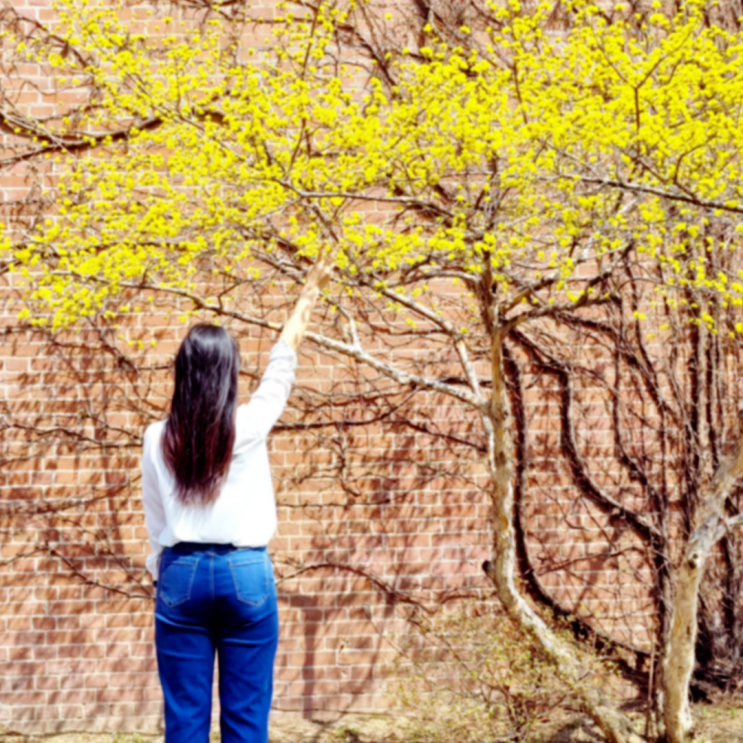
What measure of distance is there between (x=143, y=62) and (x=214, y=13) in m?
1.22

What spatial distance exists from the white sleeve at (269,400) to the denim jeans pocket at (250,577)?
0.25 meters

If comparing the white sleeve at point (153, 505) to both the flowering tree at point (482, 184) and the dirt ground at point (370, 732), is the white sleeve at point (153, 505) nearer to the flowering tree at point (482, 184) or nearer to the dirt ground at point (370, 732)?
the flowering tree at point (482, 184)

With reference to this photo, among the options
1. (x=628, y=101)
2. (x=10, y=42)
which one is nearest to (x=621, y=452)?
(x=628, y=101)

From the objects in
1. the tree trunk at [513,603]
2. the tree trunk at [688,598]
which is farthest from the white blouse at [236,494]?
the tree trunk at [688,598]

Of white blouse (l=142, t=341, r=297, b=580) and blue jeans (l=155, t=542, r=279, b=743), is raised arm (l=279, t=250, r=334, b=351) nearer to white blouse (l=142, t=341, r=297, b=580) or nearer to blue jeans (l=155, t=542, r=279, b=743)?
white blouse (l=142, t=341, r=297, b=580)

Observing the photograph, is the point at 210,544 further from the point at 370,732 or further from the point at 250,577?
the point at 370,732

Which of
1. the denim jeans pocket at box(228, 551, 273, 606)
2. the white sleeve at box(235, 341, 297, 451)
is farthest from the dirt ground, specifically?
the white sleeve at box(235, 341, 297, 451)

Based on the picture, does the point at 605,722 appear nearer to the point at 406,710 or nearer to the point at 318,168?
the point at 406,710

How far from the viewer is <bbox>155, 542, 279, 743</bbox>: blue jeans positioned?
1.78 meters

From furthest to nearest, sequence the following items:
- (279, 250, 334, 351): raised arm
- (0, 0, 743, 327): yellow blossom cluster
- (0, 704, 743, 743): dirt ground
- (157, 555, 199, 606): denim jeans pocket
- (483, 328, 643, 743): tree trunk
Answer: (0, 704, 743, 743): dirt ground → (483, 328, 643, 743): tree trunk → (0, 0, 743, 327): yellow blossom cluster → (279, 250, 334, 351): raised arm → (157, 555, 199, 606): denim jeans pocket

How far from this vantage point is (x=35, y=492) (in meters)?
4.01

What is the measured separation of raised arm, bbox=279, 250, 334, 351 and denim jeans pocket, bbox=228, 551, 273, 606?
0.55 meters

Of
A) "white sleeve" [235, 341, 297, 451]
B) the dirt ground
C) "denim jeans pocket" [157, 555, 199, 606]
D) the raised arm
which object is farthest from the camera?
the dirt ground

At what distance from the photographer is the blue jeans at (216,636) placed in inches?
70.2
